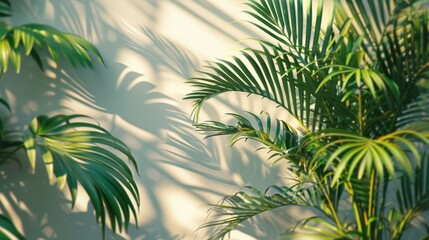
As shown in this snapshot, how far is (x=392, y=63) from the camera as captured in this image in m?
1.70

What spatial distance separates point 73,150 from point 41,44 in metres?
0.43

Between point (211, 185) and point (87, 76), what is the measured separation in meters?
0.65

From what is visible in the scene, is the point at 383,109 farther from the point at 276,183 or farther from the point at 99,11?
the point at 99,11

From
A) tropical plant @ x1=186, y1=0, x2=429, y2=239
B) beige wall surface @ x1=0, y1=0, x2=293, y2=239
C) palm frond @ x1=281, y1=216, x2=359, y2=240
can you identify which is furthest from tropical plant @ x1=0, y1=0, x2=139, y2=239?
palm frond @ x1=281, y1=216, x2=359, y2=240

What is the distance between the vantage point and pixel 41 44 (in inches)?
82.8

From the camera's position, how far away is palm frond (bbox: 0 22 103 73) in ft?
6.55

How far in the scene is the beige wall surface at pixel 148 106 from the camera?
2357 mm

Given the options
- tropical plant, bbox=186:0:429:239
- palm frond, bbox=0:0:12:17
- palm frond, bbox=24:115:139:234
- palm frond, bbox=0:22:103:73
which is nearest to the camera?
tropical plant, bbox=186:0:429:239

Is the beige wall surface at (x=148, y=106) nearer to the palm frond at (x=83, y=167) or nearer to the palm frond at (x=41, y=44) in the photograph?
the palm frond at (x=41, y=44)

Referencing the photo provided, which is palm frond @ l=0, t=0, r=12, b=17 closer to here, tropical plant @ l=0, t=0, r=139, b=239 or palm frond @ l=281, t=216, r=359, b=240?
tropical plant @ l=0, t=0, r=139, b=239

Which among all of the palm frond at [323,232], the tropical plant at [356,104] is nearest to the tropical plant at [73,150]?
the tropical plant at [356,104]

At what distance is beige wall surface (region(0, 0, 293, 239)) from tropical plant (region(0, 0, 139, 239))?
156 mm

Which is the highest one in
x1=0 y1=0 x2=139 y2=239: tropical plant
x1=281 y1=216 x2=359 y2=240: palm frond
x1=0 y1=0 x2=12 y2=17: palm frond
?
x1=0 y1=0 x2=12 y2=17: palm frond

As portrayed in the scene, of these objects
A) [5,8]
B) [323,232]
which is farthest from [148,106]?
[323,232]
